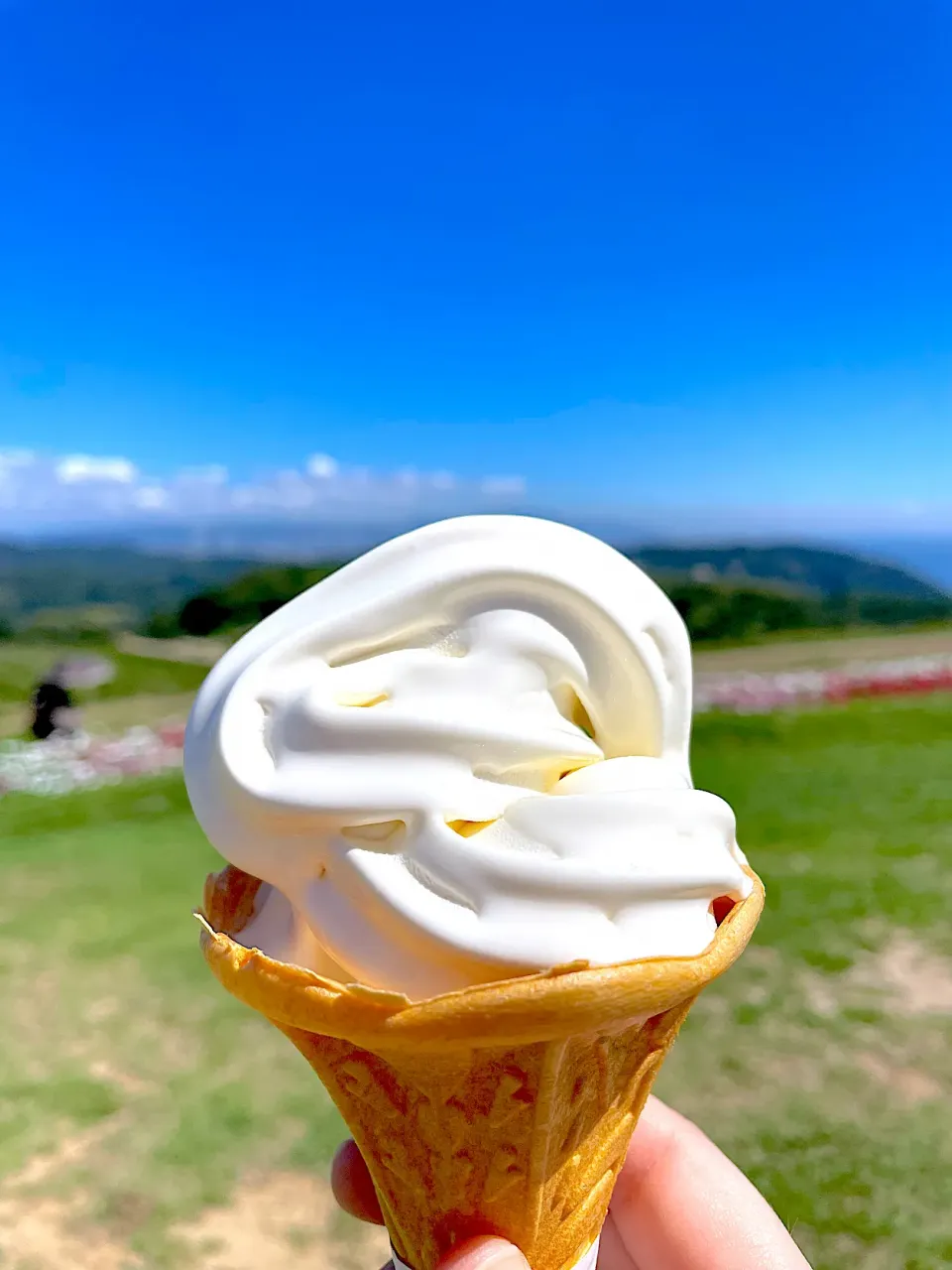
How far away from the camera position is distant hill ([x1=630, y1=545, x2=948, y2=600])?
20.0 metres

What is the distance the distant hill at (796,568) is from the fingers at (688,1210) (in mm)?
17066

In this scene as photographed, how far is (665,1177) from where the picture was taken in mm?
1983

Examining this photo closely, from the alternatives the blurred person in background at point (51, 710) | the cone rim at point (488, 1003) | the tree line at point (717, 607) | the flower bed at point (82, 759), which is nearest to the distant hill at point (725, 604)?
the tree line at point (717, 607)

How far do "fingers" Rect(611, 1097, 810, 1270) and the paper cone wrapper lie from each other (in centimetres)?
37

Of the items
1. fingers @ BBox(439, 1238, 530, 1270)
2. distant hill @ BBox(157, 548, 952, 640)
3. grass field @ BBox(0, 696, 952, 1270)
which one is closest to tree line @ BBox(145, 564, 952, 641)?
distant hill @ BBox(157, 548, 952, 640)

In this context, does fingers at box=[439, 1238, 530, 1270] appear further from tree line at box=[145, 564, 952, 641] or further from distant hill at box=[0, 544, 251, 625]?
distant hill at box=[0, 544, 251, 625]

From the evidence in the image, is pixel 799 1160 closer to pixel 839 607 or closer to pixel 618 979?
pixel 618 979

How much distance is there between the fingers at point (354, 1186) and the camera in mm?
2033

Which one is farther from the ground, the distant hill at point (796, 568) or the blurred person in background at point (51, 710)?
the distant hill at point (796, 568)

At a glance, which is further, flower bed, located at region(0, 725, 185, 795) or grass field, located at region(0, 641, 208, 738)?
grass field, located at region(0, 641, 208, 738)

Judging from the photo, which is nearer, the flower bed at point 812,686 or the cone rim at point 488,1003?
the cone rim at point 488,1003

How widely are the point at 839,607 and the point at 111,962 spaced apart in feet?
50.0

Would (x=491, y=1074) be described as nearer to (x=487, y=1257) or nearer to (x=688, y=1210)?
(x=487, y=1257)

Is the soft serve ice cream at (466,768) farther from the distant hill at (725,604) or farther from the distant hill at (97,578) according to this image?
the distant hill at (97,578)
